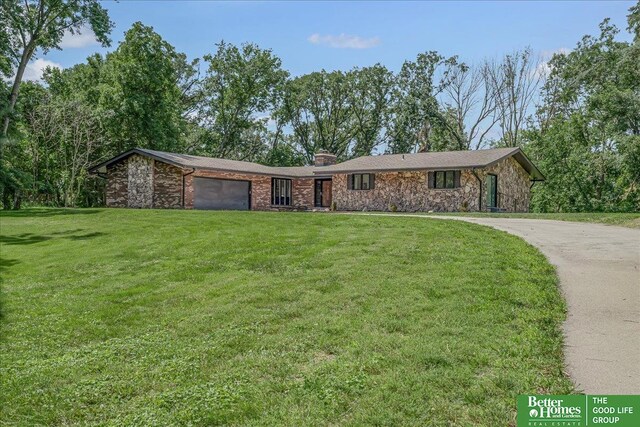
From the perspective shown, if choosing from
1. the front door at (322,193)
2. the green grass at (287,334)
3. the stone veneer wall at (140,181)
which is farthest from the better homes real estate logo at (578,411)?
the front door at (322,193)

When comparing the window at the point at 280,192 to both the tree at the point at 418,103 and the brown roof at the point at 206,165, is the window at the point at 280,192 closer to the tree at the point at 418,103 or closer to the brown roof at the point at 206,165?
the brown roof at the point at 206,165

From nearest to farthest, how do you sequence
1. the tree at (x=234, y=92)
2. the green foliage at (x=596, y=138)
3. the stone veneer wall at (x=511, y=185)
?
the green foliage at (x=596, y=138) < the stone veneer wall at (x=511, y=185) < the tree at (x=234, y=92)

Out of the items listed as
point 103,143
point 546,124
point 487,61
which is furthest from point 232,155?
point 546,124

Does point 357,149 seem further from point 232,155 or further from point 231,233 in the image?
point 231,233

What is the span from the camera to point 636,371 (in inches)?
147

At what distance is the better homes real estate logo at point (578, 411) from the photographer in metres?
3.23

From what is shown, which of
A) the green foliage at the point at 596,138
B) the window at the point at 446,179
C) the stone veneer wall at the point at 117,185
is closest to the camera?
the green foliage at the point at 596,138

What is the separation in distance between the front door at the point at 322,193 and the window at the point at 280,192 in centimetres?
175

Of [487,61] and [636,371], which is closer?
[636,371]

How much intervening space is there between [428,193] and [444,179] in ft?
3.55

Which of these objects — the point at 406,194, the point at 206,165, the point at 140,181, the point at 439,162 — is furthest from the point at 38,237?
the point at 439,162

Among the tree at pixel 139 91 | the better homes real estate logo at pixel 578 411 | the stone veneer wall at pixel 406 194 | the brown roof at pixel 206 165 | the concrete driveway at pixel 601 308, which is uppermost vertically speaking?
the tree at pixel 139 91

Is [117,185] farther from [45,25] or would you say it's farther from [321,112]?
[321,112]

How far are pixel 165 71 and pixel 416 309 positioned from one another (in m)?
31.9
